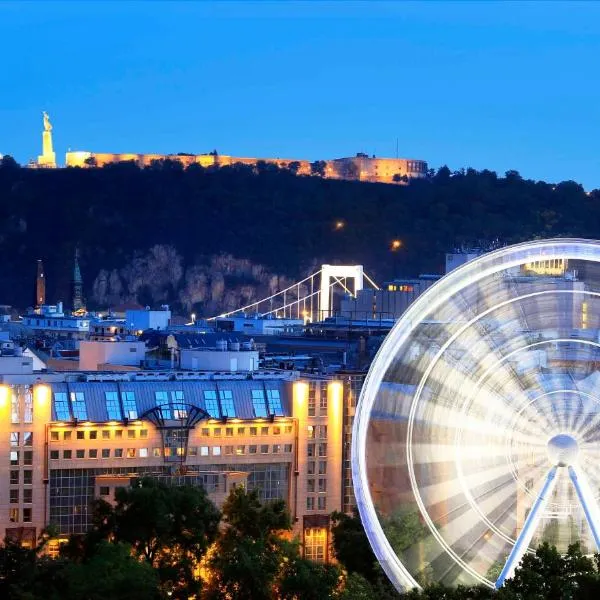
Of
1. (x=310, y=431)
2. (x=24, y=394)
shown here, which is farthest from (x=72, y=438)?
(x=310, y=431)

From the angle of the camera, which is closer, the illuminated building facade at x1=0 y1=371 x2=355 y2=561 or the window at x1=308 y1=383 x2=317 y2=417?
the illuminated building facade at x1=0 y1=371 x2=355 y2=561

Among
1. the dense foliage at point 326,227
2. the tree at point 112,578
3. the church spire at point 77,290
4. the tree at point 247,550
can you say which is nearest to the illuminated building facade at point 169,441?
the tree at point 247,550

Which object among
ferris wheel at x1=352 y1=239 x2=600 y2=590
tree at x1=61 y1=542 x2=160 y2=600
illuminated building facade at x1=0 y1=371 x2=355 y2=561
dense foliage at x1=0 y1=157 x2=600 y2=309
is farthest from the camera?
dense foliage at x1=0 y1=157 x2=600 y2=309

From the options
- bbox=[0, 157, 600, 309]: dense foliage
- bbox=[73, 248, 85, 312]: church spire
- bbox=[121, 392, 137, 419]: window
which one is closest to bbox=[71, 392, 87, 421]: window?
bbox=[121, 392, 137, 419]: window

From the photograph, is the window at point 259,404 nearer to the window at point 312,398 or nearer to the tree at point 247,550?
the window at point 312,398

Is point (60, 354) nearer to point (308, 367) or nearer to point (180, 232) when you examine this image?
point (308, 367)

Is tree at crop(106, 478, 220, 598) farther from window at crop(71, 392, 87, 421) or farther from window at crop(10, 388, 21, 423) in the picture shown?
window at crop(71, 392, 87, 421)
